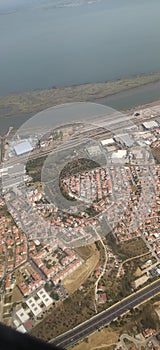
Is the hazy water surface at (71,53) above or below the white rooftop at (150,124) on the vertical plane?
above

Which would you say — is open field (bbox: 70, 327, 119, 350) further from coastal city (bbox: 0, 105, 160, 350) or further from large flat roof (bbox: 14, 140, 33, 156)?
large flat roof (bbox: 14, 140, 33, 156)

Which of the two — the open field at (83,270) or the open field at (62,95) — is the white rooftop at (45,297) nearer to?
the open field at (83,270)

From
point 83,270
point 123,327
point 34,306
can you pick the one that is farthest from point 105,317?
point 34,306

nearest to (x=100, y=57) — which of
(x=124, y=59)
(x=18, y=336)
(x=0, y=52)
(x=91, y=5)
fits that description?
(x=124, y=59)

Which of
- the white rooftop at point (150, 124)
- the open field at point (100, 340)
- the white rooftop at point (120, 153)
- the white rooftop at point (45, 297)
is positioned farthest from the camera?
the white rooftop at point (150, 124)

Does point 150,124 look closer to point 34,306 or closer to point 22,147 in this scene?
point 22,147

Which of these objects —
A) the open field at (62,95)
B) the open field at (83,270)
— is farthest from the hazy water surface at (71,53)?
the open field at (83,270)

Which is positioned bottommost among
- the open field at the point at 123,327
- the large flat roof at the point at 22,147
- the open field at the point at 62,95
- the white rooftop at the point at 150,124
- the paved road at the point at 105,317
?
the open field at the point at 123,327
